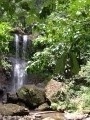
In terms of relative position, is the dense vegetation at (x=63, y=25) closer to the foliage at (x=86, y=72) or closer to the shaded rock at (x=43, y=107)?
the foliage at (x=86, y=72)

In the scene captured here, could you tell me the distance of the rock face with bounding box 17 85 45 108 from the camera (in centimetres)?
1150

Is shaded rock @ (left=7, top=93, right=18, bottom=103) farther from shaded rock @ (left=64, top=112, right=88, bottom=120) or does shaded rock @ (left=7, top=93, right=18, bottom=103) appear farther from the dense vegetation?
shaded rock @ (left=64, top=112, right=88, bottom=120)

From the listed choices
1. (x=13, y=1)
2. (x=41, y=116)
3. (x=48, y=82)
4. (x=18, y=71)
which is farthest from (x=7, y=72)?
(x=13, y=1)

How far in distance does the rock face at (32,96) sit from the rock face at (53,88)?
29 cm

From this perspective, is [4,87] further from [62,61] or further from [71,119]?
[62,61]

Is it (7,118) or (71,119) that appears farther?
(7,118)

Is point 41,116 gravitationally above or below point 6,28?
below

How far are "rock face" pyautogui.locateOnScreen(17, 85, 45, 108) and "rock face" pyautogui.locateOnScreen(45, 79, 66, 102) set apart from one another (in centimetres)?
29

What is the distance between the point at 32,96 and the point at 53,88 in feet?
2.96

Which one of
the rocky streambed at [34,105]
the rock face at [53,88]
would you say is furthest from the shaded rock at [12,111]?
the rock face at [53,88]

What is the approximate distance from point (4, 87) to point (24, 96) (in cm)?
265

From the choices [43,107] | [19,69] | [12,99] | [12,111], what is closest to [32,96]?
[12,99]

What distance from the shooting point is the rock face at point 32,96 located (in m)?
11.5

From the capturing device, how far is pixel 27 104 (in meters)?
11.8
